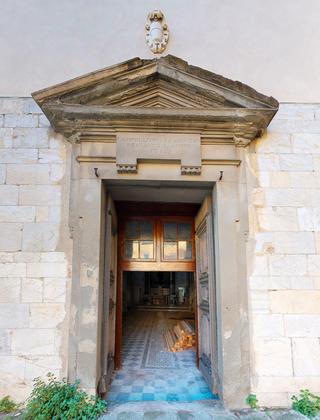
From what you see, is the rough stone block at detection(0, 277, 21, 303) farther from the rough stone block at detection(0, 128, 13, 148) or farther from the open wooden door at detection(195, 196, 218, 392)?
the open wooden door at detection(195, 196, 218, 392)

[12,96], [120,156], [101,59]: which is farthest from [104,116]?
[12,96]

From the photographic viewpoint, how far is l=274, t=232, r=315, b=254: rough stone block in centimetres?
307

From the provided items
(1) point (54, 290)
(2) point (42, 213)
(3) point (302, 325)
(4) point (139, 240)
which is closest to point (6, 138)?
(2) point (42, 213)

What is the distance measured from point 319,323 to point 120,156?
257 centimetres

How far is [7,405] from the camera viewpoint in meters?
2.70

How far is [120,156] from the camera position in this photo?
3.06 meters

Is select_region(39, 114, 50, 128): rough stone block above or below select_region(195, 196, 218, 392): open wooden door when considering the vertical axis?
above

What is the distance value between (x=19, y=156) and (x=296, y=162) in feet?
9.67

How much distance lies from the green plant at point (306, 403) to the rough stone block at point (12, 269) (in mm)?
2818

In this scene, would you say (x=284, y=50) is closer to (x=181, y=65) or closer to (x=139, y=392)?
(x=181, y=65)

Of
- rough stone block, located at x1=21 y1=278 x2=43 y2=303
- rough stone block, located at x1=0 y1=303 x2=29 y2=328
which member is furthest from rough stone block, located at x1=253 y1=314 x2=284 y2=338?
rough stone block, located at x1=0 y1=303 x2=29 y2=328

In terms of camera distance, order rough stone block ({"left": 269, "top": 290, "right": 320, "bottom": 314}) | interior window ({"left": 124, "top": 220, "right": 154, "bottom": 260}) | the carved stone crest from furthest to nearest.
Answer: interior window ({"left": 124, "top": 220, "right": 154, "bottom": 260}) < the carved stone crest < rough stone block ({"left": 269, "top": 290, "right": 320, "bottom": 314})

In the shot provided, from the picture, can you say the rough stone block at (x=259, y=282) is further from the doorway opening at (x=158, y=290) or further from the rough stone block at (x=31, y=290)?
the doorway opening at (x=158, y=290)

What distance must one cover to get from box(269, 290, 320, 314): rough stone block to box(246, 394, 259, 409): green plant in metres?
0.79
